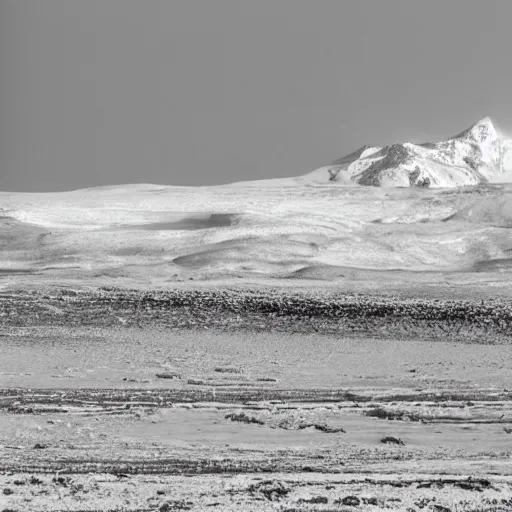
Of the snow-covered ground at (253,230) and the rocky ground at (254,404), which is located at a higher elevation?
the snow-covered ground at (253,230)

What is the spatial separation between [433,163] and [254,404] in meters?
63.4

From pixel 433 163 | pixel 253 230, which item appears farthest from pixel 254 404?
pixel 433 163

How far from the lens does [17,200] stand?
50.9m

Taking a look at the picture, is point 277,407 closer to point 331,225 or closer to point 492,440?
point 492,440

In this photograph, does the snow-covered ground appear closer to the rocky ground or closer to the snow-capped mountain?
the rocky ground

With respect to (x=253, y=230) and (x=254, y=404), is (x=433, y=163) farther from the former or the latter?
(x=254, y=404)

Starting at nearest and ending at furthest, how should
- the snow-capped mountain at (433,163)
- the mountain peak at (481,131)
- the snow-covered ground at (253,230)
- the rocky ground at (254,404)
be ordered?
the rocky ground at (254,404), the snow-covered ground at (253,230), the snow-capped mountain at (433,163), the mountain peak at (481,131)

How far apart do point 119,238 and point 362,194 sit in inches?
687

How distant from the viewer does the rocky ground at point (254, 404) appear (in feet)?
28.4

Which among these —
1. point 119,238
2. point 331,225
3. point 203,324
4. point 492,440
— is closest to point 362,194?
point 331,225

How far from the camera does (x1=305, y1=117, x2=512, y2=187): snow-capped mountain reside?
226ft

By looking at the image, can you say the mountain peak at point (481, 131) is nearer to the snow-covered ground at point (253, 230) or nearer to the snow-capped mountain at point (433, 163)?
the snow-capped mountain at point (433, 163)

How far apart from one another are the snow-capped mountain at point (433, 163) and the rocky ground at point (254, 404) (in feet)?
150

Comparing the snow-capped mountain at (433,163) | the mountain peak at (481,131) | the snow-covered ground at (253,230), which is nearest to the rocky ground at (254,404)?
the snow-covered ground at (253,230)
